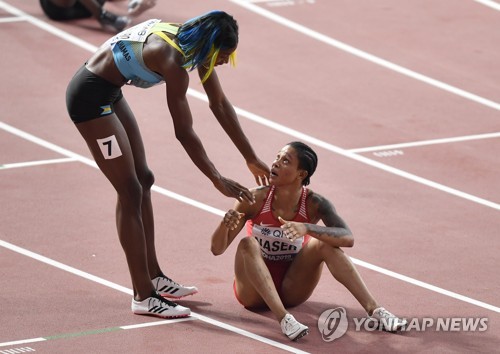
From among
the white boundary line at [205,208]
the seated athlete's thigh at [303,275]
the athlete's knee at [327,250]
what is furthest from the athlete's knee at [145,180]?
the athlete's knee at [327,250]

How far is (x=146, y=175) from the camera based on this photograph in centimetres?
816

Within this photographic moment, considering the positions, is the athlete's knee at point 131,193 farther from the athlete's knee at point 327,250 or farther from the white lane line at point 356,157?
the white lane line at point 356,157

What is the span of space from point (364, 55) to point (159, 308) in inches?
275

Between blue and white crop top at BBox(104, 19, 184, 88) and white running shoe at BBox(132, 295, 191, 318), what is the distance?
153 cm

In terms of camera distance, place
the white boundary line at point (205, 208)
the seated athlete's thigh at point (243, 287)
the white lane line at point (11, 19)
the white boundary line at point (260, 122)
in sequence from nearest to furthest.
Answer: the seated athlete's thigh at point (243, 287) < the white boundary line at point (205, 208) < the white boundary line at point (260, 122) < the white lane line at point (11, 19)

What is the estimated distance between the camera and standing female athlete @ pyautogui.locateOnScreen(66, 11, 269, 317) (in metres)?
7.44

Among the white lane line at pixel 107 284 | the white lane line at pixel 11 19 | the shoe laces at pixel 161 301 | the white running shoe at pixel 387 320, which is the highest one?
the white lane line at pixel 11 19

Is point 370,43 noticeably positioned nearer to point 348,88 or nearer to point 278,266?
point 348,88

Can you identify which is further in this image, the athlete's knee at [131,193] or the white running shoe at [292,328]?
the athlete's knee at [131,193]

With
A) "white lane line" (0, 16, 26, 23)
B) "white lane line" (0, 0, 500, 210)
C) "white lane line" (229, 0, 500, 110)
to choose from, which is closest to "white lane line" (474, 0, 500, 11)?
"white lane line" (229, 0, 500, 110)

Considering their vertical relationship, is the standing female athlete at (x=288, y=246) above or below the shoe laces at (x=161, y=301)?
above

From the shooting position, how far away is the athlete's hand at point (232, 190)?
24.8 feet

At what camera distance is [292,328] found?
24.9 feet

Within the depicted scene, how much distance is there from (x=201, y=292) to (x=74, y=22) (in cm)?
720
